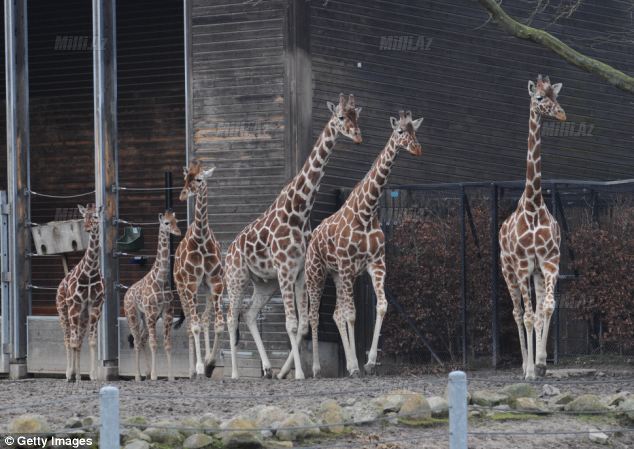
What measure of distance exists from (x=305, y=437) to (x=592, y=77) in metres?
14.9

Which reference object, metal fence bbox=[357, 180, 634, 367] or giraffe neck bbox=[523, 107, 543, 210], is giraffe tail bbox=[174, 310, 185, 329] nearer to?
metal fence bbox=[357, 180, 634, 367]

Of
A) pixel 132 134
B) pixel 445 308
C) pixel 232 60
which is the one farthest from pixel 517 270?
pixel 132 134

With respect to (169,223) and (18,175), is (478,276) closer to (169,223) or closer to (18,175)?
(169,223)

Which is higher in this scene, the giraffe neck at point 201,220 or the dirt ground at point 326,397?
the giraffe neck at point 201,220

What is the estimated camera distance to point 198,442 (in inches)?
421

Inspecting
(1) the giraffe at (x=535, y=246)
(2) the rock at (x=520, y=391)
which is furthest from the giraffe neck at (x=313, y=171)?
(2) the rock at (x=520, y=391)

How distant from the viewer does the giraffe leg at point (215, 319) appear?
18094mm

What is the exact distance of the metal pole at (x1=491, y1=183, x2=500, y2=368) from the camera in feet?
60.5

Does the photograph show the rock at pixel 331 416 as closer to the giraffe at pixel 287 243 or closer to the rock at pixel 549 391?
the rock at pixel 549 391

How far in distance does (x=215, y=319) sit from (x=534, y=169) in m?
4.75

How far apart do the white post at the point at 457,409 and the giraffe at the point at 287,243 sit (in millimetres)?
8258

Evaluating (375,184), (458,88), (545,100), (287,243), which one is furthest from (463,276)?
(458,88)

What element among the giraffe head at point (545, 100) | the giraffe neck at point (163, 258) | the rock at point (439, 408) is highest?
the giraffe head at point (545, 100)

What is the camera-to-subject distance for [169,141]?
2491 cm
